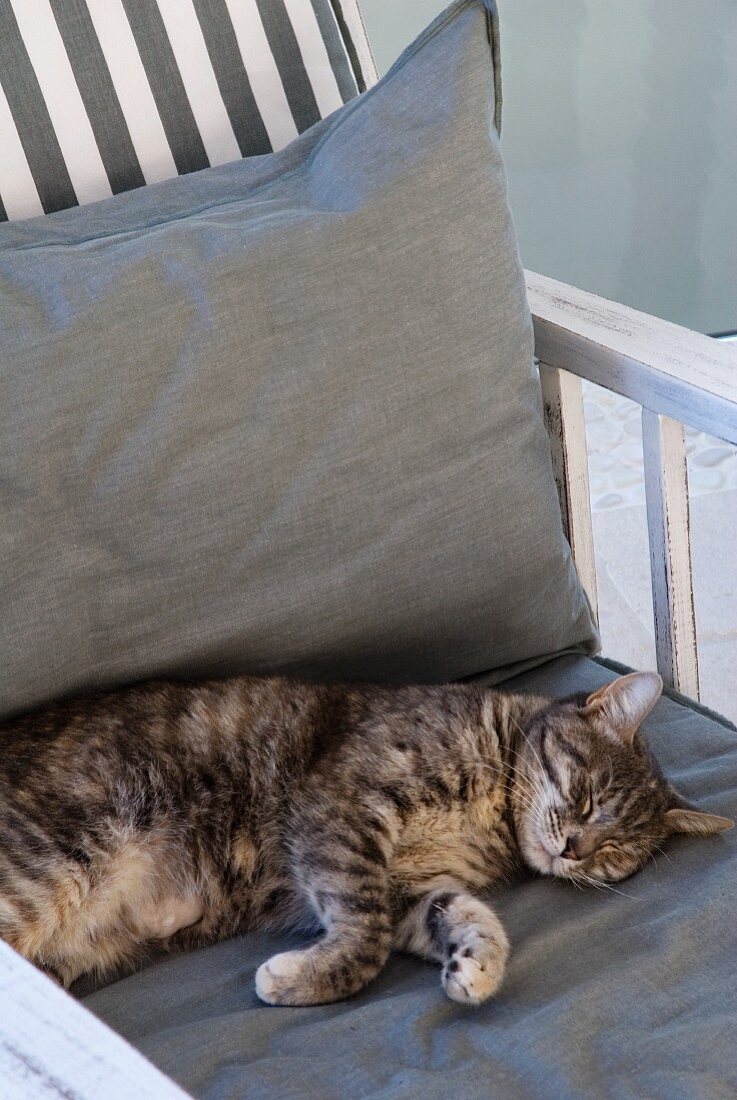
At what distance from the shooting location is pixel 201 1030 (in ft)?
2.95

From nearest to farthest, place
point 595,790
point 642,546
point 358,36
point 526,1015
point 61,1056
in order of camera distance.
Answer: point 61,1056, point 526,1015, point 595,790, point 358,36, point 642,546

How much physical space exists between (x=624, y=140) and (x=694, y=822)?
7.85ft

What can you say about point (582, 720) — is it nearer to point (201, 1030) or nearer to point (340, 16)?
point (201, 1030)

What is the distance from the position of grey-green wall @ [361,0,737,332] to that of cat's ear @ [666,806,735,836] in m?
2.19

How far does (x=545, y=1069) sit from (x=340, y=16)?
1.37 m

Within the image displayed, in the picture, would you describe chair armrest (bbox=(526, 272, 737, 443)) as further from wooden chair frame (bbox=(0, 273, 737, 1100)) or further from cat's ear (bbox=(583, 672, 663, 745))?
cat's ear (bbox=(583, 672, 663, 745))

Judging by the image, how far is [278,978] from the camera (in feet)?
3.14

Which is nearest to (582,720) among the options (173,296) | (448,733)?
(448,733)

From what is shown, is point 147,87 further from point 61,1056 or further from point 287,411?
point 61,1056

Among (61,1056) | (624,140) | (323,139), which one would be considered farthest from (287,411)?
(624,140)

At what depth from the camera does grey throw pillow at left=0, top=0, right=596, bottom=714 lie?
1062 mm

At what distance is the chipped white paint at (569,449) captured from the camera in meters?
1.40

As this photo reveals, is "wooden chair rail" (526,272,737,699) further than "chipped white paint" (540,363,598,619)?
No

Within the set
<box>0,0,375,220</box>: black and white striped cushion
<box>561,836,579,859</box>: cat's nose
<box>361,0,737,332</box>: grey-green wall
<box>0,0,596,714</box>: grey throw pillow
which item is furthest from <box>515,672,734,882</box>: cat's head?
<box>361,0,737,332</box>: grey-green wall
